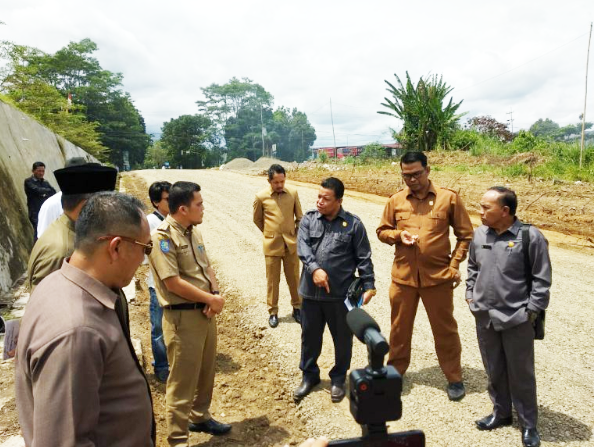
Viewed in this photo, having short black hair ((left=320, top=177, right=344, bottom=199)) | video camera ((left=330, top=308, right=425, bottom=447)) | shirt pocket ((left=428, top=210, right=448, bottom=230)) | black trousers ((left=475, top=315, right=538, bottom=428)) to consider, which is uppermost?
short black hair ((left=320, top=177, right=344, bottom=199))

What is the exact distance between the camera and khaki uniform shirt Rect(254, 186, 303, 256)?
550 cm

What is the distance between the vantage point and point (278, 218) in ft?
18.2

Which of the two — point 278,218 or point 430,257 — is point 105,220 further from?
point 278,218

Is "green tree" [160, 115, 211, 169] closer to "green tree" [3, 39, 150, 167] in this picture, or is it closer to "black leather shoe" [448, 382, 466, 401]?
"green tree" [3, 39, 150, 167]

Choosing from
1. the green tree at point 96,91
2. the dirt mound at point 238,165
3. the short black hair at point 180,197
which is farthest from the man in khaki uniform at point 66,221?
the green tree at point 96,91

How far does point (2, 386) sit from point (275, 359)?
2592 mm

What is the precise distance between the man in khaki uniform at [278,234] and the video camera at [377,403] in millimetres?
4277

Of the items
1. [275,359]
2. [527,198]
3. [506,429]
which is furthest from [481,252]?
[527,198]

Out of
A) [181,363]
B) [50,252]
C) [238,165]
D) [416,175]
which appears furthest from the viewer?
[238,165]

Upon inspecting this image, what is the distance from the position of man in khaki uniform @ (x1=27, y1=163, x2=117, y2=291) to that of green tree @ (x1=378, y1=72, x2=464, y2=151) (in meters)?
21.7

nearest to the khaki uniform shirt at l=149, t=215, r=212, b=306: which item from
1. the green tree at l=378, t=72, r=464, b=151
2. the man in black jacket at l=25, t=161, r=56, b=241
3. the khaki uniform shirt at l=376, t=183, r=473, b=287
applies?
the khaki uniform shirt at l=376, t=183, r=473, b=287

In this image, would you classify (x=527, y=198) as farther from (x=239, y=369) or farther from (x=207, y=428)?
(x=207, y=428)

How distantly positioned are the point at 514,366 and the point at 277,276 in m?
3.04

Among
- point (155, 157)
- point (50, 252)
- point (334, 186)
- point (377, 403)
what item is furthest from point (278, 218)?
point (155, 157)
